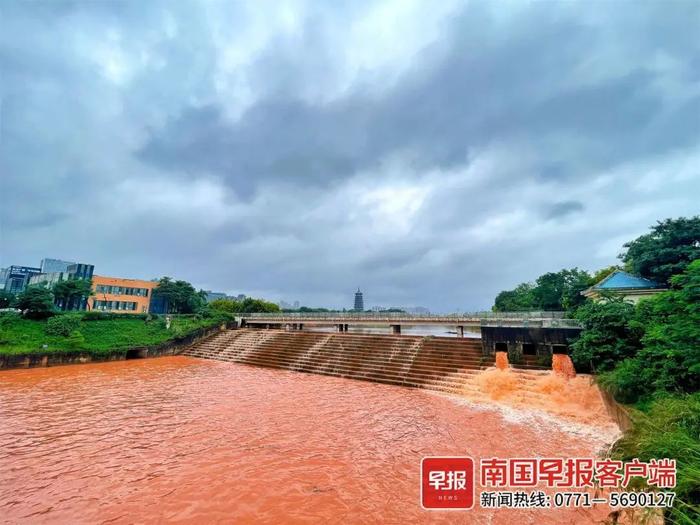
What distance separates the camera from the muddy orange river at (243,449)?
4.74 m

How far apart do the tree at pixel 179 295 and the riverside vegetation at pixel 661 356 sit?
44.7m

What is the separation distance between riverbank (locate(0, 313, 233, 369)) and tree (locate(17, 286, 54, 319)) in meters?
0.60

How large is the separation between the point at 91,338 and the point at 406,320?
24.3 meters

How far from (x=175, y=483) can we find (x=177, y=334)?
23356 mm

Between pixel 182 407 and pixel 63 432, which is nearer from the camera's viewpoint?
pixel 63 432

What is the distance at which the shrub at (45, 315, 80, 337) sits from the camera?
20.9 metres

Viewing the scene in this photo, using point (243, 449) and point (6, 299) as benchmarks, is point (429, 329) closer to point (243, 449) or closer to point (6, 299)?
point (243, 449)

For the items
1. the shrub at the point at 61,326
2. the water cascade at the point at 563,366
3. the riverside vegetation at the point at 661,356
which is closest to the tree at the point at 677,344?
the riverside vegetation at the point at 661,356

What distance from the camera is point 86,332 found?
22922mm

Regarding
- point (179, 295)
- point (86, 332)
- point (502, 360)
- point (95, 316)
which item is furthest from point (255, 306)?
point (502, 360)

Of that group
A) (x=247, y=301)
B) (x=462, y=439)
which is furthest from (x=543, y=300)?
(x=247, y=301)

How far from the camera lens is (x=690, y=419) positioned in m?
4.85

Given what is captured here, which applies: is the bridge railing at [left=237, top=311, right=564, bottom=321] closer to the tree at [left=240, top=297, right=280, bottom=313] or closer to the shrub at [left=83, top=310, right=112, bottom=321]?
the shrub at [left=83, top=310, right=112, bottom=321]

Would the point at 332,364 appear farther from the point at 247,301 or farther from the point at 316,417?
the point at 247,301
